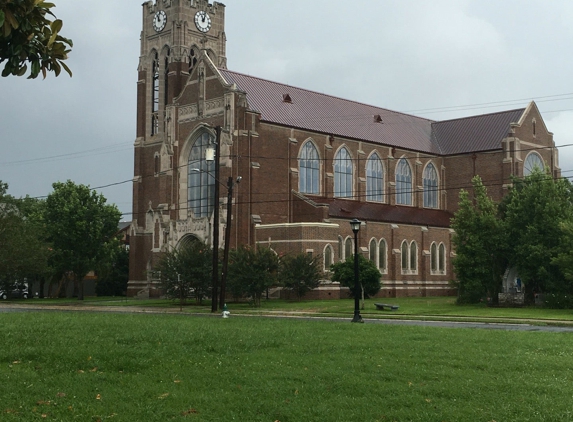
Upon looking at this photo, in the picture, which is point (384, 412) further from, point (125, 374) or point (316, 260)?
point (316, 260)

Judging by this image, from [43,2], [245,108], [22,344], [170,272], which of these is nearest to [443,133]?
[245,108]

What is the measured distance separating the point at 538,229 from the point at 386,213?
21.5 m

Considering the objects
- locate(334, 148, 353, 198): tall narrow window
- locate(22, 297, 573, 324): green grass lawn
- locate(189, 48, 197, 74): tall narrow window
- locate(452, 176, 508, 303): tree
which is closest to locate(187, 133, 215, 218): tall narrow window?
locate(189, 48, 197, 74): tall narrow window

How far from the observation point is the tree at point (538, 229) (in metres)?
43.2

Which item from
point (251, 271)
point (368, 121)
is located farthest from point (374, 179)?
point (251, 271)

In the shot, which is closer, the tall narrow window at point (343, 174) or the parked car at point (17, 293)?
the tall narrow window at point (343, 174)

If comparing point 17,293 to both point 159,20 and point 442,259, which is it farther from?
point 442,259

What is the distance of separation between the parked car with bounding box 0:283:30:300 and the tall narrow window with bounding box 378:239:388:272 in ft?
114

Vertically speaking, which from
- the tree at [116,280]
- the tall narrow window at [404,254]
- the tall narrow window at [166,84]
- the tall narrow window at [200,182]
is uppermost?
the tall narrow window at [166,84]

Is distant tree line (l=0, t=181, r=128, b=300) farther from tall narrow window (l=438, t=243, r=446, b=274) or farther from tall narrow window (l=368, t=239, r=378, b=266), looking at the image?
tall narrow window (l=438, t=243, r=446, b=274)

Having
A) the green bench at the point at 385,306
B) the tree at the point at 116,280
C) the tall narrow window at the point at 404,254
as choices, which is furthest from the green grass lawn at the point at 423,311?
the tree at the point at 116,280

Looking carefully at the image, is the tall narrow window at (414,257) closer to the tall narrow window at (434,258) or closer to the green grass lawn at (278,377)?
the tall narrow window at (434,258)

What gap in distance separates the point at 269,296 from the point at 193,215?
9.59 m

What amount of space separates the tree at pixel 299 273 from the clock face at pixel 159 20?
28.8 m
